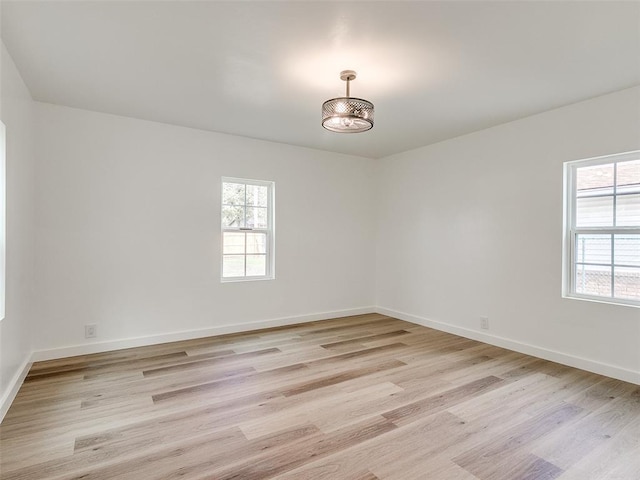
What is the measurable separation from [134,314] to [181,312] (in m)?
0.50

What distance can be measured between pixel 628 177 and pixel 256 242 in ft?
13.3

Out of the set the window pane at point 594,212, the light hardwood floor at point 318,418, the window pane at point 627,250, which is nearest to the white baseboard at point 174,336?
the light hardwood floor at point 318,418

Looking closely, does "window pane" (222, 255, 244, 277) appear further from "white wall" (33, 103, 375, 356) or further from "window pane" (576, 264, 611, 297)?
"window pane" (576, 264, 611, 297)

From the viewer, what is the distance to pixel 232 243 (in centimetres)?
460

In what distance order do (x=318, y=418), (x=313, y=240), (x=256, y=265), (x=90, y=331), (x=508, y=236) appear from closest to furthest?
(x=318, y=418) < (x=90, y=331) < (x=508, y=236) < (x=256, y=265) < (x=313, y=240)

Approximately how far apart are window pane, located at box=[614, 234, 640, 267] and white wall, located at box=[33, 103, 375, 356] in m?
3.32

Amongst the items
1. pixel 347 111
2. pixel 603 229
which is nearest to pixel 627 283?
pixel 603 229

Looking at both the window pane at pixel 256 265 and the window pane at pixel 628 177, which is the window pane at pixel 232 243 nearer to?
the window pane at pixel 256 265

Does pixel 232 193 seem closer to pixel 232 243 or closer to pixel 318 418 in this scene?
pixel 232 243

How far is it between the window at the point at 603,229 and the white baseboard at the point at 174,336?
3067 millimetres

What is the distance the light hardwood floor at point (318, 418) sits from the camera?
1916 millimetres

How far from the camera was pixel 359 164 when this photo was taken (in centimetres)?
566

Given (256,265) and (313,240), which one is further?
(313,240)

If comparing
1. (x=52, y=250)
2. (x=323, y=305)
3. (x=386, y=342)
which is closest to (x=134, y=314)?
(x=52, y=250)
